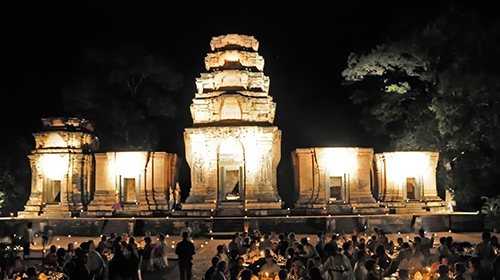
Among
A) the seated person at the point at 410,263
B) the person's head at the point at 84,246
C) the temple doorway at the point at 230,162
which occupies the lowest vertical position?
the seated person at the point at 410,263

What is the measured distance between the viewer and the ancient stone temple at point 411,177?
28.4m

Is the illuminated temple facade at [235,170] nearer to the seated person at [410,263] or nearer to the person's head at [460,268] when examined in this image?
the seated person at [410,263]

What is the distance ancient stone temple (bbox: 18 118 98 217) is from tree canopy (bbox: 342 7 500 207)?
17318 millimetres

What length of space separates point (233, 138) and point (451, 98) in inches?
438

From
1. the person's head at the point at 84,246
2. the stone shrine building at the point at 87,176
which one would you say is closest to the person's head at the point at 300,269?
the person's head at the point at 84,246

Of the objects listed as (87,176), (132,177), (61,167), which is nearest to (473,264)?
(132,177)

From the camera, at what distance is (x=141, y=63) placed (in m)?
36.7

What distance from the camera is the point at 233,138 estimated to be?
1096 inches

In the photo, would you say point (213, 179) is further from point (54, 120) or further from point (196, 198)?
point (54, 120)

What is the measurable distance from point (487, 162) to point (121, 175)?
759 inches

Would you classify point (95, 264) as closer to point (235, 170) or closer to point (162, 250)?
point (162, 250)

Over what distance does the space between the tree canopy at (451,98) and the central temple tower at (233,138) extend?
7.89 metres

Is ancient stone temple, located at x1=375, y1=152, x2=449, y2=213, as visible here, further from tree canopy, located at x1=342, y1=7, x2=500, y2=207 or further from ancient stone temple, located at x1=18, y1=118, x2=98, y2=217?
ancient stone temple, located at x1=18, y1=118, x2=98, y2=217

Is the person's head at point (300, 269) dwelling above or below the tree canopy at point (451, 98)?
below
